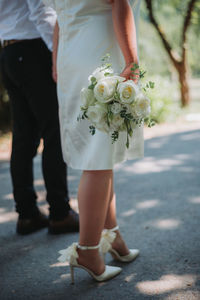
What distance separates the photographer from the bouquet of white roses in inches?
65.6

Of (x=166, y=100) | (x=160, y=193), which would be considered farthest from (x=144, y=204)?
(x=166, y=100)

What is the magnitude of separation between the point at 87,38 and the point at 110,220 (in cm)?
108

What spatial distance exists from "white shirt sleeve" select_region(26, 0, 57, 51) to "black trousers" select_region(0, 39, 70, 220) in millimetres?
121

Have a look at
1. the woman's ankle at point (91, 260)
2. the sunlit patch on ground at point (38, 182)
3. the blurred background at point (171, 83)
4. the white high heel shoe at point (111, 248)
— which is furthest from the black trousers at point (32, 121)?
the blurred background at point (171, 83)

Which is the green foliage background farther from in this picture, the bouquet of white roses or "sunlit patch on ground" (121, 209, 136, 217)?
"sunlit patch on ground" (121, 209, 136, 217)

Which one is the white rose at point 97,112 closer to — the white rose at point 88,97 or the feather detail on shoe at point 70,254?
the white rose at point 88,97

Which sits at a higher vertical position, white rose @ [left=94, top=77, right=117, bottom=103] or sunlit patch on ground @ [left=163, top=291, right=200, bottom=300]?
white rose @ [left=94, top=77, right=117, bottom=103]

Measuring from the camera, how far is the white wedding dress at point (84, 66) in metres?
1.92

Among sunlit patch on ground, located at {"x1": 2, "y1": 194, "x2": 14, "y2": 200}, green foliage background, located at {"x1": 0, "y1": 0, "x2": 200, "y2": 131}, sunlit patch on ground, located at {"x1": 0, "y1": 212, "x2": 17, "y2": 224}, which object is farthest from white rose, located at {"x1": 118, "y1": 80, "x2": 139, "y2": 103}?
sunlit patch on ground, located at {"x1": 2, "y1": 194, "x2": 14, "y2": 200}

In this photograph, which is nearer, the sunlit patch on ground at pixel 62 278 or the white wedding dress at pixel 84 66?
the white wedding dress at pixel 84 66

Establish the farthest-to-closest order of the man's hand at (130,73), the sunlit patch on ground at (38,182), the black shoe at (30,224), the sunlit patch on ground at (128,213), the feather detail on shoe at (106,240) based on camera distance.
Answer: the sunlit patch on ground at (38,182)
the sunlit patch on ground at (128,213)
the black shoe at (30,224)
the feather detail on shoe at (106,240)
the man's hand at (130,73)

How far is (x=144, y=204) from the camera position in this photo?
3295 mm

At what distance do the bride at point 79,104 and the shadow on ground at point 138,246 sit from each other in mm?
151

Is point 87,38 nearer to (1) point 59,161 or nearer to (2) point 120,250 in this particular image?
(1) point 59,161
